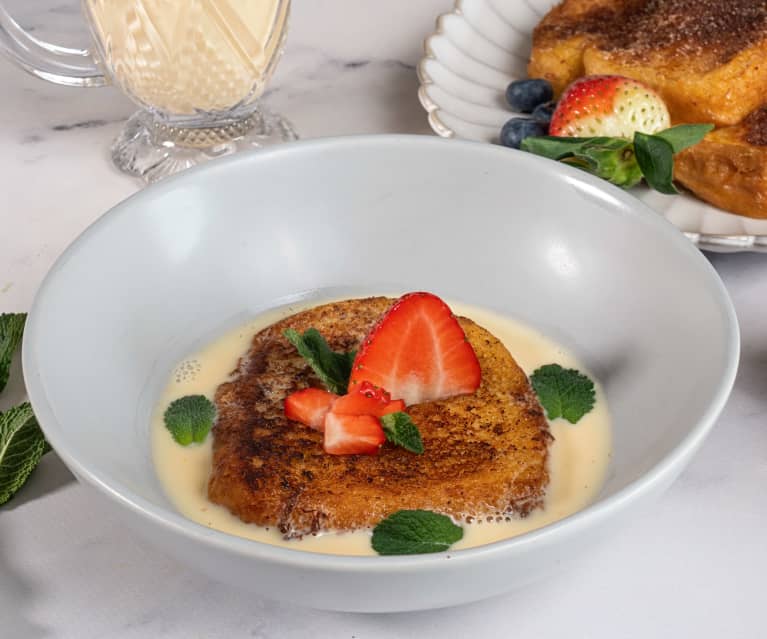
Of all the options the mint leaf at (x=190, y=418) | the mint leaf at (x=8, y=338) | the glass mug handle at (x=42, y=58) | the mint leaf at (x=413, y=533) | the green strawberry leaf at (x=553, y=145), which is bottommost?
the mint leaf at (x=8, y=338)

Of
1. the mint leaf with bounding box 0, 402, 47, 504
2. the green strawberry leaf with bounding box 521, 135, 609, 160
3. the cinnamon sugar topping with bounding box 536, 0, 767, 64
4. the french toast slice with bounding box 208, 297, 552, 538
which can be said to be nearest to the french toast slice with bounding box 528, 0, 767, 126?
the cinnamon sugar topping with bounding box 536, 0, 767, 64

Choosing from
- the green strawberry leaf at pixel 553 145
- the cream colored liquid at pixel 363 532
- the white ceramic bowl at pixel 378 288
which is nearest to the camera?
the white ceramic bowl at pixel 378 288

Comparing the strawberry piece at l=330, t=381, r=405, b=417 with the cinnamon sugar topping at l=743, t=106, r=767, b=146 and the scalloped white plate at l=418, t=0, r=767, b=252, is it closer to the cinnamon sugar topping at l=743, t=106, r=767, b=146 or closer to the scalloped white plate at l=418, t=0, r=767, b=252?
the scalloped white plate at l=418, t=0, r=767, b=252

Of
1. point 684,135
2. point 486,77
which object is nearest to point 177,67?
point 486,77

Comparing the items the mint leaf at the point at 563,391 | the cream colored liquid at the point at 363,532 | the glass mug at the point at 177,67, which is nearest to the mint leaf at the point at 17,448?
the cream colored liquid at the point at 363,532

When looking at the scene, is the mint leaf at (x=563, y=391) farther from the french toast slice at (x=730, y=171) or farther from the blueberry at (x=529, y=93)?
the blueberry at (x=529, y=93)
